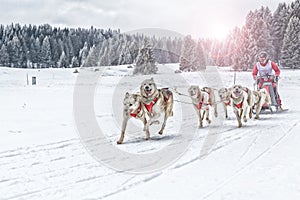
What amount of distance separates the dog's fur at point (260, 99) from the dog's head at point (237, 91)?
1.41 meters

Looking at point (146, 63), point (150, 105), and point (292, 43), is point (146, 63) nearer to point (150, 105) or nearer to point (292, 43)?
point (292, 43)

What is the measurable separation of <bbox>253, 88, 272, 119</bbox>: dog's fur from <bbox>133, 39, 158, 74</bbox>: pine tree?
22.8 metres

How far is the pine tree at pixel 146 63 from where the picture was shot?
113 feet

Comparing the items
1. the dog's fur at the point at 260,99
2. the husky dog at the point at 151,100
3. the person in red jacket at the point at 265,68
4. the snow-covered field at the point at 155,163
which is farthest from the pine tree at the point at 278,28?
the husky dog at the point at 151,100

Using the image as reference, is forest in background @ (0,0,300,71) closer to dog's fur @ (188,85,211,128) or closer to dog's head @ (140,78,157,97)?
dog's fur @ (188,85,211,128)

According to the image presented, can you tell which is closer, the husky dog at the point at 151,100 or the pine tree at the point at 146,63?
the husky dog at the point at 151,100

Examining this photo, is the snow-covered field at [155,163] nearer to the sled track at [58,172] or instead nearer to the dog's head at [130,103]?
the sled track at [58,172]

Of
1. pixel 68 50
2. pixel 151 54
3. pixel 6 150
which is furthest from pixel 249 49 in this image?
pixel 68 50

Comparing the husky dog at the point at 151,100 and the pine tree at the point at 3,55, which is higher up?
the pine tree at the point at 3,55

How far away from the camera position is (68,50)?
9031 cm

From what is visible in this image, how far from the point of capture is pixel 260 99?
10.4 m

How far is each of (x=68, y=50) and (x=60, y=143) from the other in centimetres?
8712

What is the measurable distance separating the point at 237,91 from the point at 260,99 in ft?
6.20

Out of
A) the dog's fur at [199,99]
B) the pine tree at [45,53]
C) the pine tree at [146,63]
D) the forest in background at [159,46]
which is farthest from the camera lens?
the pine tree at [45,53]
